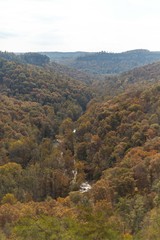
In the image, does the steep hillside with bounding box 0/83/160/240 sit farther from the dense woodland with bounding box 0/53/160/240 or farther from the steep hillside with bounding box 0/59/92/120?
the steep hillside with bounding box 0/59/92/120

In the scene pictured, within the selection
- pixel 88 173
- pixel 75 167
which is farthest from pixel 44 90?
pixel 88 173

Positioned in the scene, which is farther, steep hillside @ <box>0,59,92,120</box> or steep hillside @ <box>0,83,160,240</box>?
steep hillside @ <box>0,59,92,120</box>

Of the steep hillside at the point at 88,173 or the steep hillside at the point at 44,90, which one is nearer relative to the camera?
the steep hillside at the point at 88,173

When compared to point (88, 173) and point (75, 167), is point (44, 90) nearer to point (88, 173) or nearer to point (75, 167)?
point (75, 167)


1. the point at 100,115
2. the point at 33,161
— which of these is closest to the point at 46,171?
the point at 33,161

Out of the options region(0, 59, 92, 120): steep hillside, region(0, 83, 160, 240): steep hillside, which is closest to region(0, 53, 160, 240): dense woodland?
region(0, 83, 160, 240): steep hillside

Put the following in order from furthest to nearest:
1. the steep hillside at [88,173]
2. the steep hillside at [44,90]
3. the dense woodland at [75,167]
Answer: the steep hillside at [44,90] < the dense woodland at [75,167] < the steep hillside at [88,173]

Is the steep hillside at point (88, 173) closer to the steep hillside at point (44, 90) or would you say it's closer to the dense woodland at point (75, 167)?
the dense woodland at point (75, 167)

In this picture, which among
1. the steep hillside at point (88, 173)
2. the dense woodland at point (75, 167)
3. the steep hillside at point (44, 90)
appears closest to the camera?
the steep hillside at point (88, 173)

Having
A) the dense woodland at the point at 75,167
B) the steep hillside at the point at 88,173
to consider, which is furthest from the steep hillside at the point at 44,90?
the steep hillside at the point at 88,173

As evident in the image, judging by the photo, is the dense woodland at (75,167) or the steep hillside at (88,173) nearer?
the steep hillside at (88,173)
